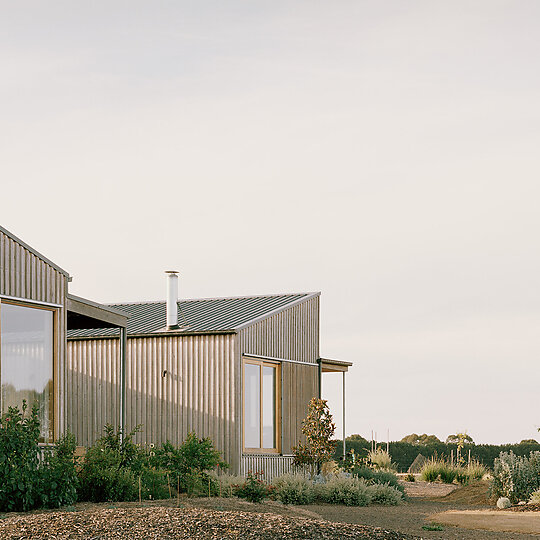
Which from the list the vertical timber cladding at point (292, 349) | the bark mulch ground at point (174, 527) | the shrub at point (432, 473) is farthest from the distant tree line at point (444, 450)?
the bark mulch ground at point (174, 527)

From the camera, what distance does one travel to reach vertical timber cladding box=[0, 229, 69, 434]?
37.3 feet

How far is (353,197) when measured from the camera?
16156 mm

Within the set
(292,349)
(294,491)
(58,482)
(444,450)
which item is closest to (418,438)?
(444,450)

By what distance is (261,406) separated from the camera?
1611 centimetres

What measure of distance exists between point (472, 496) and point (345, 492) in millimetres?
3149

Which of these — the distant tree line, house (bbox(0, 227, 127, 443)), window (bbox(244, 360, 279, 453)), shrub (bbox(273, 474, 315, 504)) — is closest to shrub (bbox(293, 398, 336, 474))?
window (bbox(244, 360, 279, 453))

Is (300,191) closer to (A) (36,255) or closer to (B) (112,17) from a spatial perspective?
(B) (112,17)

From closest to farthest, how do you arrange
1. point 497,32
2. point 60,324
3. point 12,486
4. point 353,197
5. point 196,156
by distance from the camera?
1. point 12,486
2. point 60,324
3. point 497,32
4. point 196,156
5. point 353,197

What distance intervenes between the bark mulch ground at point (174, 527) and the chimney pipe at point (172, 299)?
7.70 metres

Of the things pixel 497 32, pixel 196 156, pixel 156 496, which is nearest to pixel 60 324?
pixel 156 496

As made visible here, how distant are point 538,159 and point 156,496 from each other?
8384mm

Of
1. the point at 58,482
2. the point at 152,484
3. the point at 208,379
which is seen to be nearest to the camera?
the point at 58,482

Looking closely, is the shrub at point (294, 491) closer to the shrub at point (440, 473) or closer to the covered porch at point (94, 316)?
the covered porch at point (94, 316)

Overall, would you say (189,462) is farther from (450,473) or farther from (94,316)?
(450,473)
